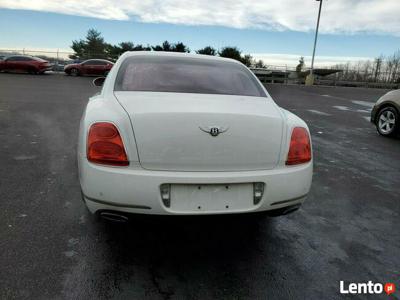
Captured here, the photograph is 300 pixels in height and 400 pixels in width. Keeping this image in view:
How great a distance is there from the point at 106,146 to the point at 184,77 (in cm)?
118

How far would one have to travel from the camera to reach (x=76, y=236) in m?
3.09

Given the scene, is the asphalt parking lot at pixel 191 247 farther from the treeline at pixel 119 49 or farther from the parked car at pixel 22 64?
the treeline at pixel 119 49

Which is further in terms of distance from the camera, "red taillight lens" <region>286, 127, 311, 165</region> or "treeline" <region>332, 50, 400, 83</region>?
"treeline" <region>332, 50, 400, 83</region>

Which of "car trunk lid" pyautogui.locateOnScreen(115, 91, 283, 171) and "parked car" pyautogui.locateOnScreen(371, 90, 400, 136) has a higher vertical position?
"car trunk lid" pyautogui.locateOnScreen(115, 91, 283, 171)

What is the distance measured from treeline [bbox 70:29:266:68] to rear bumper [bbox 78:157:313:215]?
39082mm

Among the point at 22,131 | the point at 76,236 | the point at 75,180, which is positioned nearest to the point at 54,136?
the point at 22,131

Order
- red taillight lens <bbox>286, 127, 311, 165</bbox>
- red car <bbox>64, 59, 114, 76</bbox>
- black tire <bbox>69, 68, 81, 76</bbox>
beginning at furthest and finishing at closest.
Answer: black tire <bbox>69, 68, 81, 76</bbox>
red car <bbox>64, 59, 114, 76</bbox>
red taillight lens <bbox>286, 127, 311, 165</bbox>

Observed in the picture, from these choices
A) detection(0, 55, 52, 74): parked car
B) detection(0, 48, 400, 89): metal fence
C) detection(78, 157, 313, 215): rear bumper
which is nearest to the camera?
detection(78, 157, 313, 215): rear bumper

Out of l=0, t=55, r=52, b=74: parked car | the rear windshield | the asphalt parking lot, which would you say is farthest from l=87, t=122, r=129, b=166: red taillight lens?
l=0, t=55, r=52, b=74: parked car

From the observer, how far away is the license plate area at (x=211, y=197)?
2.47m

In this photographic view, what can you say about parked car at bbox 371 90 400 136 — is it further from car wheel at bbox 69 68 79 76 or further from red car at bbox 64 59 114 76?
car wheel at bbox 69 68 79 76

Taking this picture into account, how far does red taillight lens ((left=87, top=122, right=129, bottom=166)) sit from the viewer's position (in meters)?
2.48

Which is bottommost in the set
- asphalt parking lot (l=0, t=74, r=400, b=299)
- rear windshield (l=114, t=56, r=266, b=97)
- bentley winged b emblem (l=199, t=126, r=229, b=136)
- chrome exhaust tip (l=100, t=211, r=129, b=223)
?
asphalt parking lot (l=0, t=74, r=400, b=299)

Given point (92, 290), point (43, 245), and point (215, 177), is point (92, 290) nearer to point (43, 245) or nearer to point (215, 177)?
point (43, 245)
